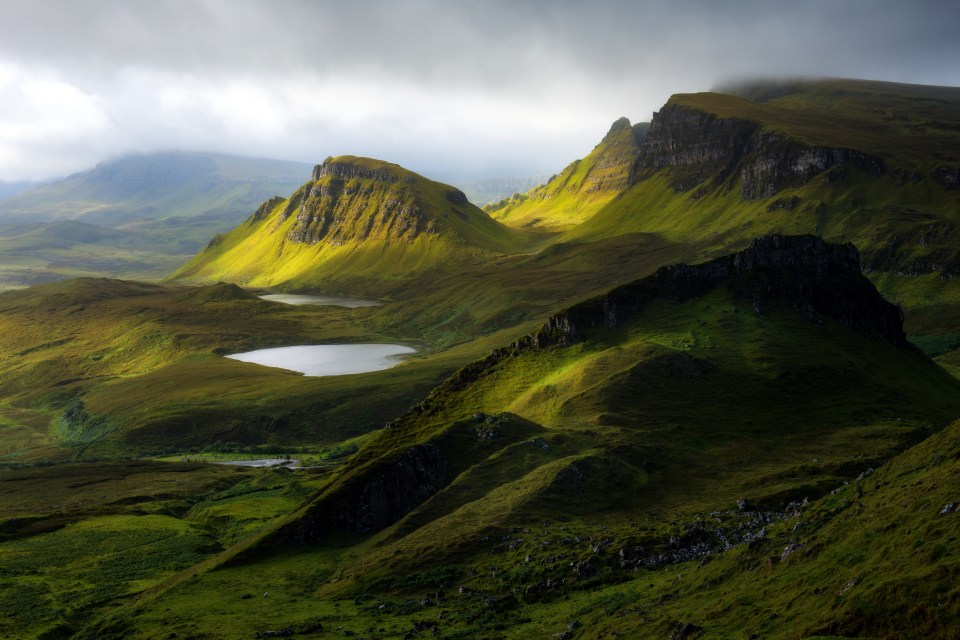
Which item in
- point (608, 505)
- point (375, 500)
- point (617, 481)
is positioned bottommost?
point (375, 500)

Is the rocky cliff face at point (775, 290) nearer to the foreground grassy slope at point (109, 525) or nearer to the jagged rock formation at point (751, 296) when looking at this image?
the jagged rock formation at point (751, 296)

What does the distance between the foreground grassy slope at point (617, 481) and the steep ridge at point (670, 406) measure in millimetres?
329

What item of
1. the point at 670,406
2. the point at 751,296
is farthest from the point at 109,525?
the point at 751,296

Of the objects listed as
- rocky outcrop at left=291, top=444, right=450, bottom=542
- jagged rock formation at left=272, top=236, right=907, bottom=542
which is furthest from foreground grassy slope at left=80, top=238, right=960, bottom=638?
jagged rock formation at left=272, top=236, right=907, bottom=542

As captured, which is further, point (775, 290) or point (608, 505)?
point (775, 290)

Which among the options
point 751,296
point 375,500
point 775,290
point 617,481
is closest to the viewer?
point 617,481

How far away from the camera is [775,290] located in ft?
428

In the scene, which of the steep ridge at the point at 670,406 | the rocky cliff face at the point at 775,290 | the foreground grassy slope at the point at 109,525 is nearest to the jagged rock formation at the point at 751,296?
the rocky cliff face at the point at 775,290

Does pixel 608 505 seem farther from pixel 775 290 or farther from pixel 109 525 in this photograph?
pixel 109 525

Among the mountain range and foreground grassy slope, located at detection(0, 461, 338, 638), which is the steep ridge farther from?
foreground grassy slope, located at detection(0, 461, 338, 638)

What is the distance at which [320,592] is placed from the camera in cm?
7188

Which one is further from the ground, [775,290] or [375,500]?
[775,290]

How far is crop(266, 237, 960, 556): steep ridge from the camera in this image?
275ft

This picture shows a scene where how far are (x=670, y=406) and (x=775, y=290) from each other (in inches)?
1482
